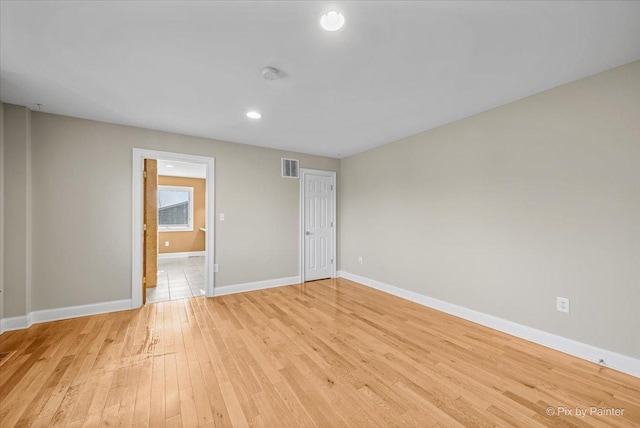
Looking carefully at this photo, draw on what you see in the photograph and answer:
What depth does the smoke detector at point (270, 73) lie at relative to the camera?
6.87 ft

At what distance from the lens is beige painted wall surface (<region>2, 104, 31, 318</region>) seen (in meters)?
2.78

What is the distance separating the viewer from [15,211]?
2.82 meters

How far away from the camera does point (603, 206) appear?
7.06 feet

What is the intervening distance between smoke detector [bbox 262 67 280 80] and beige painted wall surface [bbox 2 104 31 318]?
2930mm

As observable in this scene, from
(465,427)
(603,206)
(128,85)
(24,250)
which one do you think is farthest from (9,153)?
(603,206)

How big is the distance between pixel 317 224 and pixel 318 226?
0.05 m

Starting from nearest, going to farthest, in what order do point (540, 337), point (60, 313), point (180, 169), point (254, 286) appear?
point (540, 337) < point (60, 313) < point (254, 286) < point (180, 169)

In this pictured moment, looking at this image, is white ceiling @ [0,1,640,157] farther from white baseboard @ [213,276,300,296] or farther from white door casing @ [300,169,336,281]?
white baseboard @ [213,276,300,296]

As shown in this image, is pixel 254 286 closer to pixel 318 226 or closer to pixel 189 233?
pixel 318 226

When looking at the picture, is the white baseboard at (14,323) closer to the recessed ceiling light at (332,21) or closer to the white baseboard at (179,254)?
the recessed ceiling light at (332,21)

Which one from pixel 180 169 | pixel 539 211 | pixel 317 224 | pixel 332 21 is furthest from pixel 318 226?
pixel 180 169

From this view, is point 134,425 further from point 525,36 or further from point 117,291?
point 525,36

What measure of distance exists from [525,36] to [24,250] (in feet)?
16.8

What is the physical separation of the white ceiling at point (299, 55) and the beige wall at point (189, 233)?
511cm
